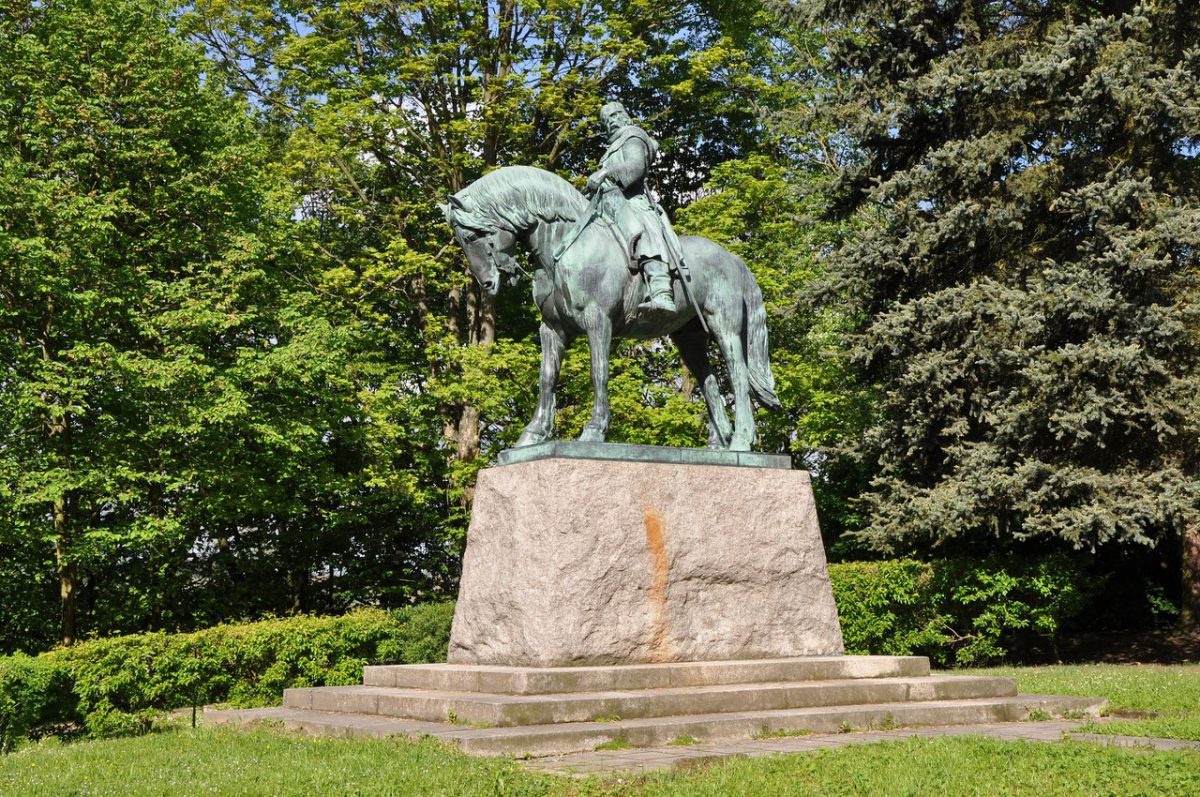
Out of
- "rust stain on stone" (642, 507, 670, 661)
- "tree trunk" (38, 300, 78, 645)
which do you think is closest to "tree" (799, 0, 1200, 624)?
"rust stain on stone" (642, 507, 670, 661)

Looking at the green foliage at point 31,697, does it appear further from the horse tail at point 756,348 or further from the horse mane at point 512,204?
the horse tail at point 756,348

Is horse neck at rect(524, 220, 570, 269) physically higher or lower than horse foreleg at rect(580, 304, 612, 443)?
higher

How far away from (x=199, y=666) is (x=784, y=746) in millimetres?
10203

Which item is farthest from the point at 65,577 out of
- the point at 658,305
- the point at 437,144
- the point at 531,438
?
the point at 658,305

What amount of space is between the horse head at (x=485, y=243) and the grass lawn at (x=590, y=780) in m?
4.11

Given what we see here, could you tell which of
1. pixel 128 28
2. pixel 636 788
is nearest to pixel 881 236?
pixel 128 28

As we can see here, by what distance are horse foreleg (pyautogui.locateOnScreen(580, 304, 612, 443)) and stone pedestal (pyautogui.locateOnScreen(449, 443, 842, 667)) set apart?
672 millimetres

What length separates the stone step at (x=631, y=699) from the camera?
25.7ft

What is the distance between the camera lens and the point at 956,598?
19.6 metres

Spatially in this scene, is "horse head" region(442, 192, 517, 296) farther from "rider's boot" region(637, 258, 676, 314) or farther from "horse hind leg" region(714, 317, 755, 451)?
"horse hind leg" region(714, 317, 755, 451)

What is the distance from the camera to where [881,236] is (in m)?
20.1

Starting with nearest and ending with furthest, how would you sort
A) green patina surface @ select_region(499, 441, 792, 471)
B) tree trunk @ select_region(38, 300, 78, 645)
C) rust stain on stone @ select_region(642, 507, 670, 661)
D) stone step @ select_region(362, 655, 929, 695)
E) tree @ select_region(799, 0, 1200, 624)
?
stone step @ select_region(362, 655, 929, 695)
rust stain on stone @ select_region(642, 507, 670, 661)
green patina surface @ select_region(499, 441, 792, 471)
tree @ select_region(799, 0, 1200, 624)
tree trunk @ select_region(38, 300, 78, 645)

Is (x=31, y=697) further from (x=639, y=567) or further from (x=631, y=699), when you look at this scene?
(x=631, y=699)

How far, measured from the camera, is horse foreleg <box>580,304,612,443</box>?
1017cm
